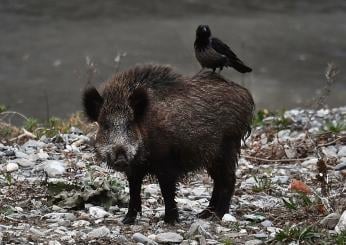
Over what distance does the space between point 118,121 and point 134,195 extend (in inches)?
22.6

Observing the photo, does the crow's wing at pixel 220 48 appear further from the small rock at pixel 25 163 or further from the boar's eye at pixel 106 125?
the small rock at pixel 25 163

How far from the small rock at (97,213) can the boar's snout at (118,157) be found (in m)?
0.53

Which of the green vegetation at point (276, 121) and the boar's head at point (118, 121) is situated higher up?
the boar's head at point (118, 121)

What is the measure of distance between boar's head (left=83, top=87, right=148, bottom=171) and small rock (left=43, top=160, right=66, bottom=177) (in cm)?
140

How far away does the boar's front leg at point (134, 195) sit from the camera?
6273mm

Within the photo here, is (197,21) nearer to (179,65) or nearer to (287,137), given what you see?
(179,65)

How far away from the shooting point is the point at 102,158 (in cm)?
611

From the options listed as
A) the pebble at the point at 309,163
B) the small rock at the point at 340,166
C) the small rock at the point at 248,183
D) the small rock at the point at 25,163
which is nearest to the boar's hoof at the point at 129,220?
the small rock at the point at 248,183

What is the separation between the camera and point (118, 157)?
237 inches

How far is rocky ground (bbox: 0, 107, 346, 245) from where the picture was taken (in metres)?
5.92

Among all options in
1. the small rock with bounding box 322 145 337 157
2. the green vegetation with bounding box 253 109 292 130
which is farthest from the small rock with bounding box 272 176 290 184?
the green vegetation with bounding box 253 109 292 130

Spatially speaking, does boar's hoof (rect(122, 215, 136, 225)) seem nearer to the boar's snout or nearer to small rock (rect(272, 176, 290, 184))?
the boar's snout

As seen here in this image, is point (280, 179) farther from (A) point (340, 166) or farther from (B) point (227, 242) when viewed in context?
(B) point (227, 242)

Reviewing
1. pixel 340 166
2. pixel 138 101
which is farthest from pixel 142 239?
pixel 340 166
